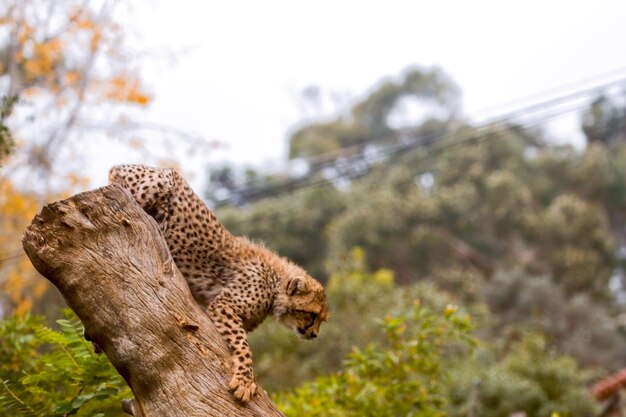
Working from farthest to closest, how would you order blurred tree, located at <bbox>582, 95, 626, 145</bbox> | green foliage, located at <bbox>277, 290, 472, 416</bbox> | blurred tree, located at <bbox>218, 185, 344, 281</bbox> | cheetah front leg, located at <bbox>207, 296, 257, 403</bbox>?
blurred tree, located at <bbox>582, 95, 626, 145</bbox> → blurred tree, located at <bbox>218, 185, 344, 281</bbox> → green foliage, located at <bbox>277, 290, 472, 416</bbox> → cheetah front leg, located at <bbox>207, 296, 257, 403</bbox>

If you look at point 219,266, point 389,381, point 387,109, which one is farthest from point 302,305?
point 387,109

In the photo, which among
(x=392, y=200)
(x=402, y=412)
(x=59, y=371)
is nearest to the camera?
(x=59, y=371)

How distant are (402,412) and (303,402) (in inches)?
34.5

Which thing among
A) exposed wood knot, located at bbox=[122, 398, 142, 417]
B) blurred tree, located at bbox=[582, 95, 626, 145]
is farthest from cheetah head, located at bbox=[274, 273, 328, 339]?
blurred tree, located at bbox=[582, 95, 626, 145]

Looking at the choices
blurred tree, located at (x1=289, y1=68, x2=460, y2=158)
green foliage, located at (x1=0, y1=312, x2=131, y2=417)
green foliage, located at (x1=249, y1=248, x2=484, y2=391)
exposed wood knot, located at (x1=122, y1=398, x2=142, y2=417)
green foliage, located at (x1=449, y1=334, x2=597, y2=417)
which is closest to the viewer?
exposed wood knot, located at (x1=122, y1=398, x2=142, y2=417)

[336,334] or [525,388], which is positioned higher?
[525,388]

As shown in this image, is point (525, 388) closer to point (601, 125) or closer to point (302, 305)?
point (302, 305)

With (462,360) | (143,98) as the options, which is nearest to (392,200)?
(462,360)

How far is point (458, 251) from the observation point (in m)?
28.6

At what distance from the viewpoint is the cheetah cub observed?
489cm

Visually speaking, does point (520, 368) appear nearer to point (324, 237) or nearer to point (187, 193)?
point (187, 193)

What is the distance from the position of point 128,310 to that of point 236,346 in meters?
0.63

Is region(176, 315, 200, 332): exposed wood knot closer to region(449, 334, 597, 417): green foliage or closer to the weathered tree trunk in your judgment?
the weathered tree trunk

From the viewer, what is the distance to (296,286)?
518 centimetres
